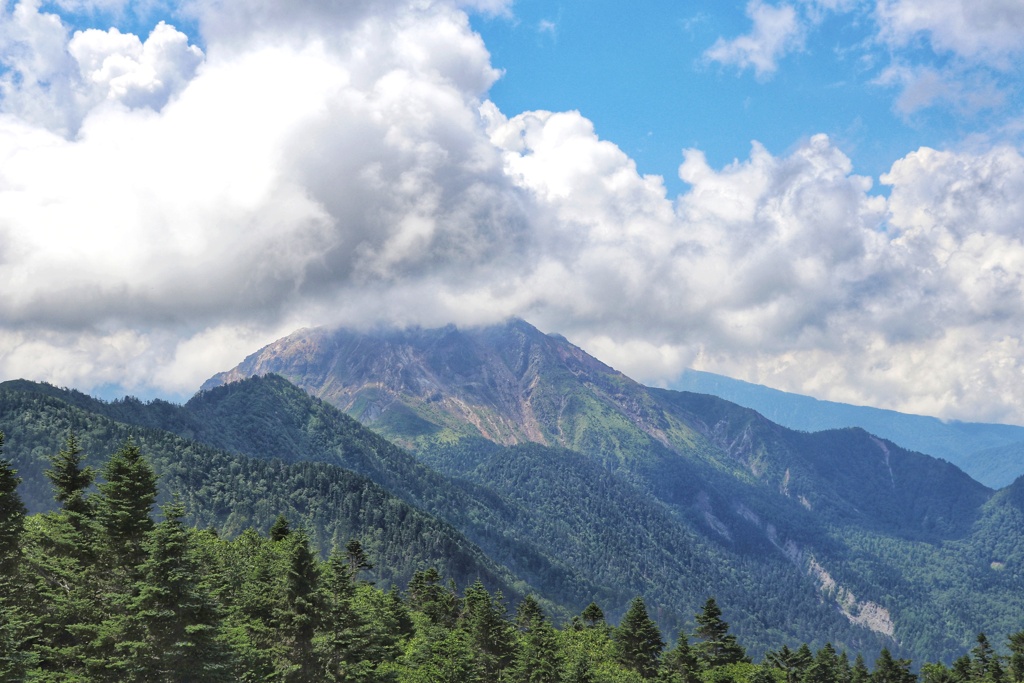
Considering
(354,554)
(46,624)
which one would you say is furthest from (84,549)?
(354,554)

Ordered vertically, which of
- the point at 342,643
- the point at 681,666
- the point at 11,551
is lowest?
the point at 681,666

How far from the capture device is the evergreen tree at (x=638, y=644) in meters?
130

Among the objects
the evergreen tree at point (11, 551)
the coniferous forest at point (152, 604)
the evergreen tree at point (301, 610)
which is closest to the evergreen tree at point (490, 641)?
the coniferous forest at point (152, 604)

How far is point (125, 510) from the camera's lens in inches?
2480

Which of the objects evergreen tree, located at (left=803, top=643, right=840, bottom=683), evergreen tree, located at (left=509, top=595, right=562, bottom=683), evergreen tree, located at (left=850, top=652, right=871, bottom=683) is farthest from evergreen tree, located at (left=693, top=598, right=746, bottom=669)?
evergreen tree, located at (left=850, top=652, right=871, bottom=683)

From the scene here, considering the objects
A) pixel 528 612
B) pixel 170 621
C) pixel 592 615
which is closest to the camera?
pixel 170 621

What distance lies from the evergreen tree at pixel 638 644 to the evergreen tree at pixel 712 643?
7.86m

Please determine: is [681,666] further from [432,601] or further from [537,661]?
[432,601]

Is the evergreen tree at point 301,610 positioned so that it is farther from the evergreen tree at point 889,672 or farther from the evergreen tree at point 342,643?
the evergreen tree at point 889,672

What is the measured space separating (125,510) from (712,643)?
4110 inches

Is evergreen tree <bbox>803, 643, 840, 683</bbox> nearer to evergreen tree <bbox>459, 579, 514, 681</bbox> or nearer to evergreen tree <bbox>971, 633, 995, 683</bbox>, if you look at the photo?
evergreen tree <bbox>971, 633, 995, 683</bbox>

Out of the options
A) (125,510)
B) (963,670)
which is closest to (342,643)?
(125,510)

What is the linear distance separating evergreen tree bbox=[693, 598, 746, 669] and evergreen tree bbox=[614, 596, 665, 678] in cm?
786

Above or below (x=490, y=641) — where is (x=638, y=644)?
above
